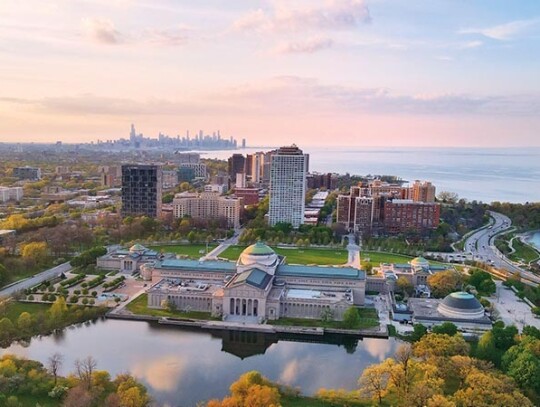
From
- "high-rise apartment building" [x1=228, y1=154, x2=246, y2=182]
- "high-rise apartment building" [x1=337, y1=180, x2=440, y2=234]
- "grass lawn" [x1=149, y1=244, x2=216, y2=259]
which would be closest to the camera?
"grass lawn" [x1=149, y1=244, x2=216, y2=259]

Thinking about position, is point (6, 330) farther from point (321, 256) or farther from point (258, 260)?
point (321, 256)

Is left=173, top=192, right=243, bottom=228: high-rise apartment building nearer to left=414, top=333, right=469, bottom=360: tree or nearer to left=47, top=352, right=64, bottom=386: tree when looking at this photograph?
left=47, top=352, right=64, bottom=386: tree

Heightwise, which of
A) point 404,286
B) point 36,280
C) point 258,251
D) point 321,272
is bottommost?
point 36,280

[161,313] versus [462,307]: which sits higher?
[462,307]

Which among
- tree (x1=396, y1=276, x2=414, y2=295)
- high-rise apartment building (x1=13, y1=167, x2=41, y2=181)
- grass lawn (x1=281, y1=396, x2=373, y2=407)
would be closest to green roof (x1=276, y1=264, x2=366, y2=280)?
tree (x1=396, y1=276, x2=414, y2=295)

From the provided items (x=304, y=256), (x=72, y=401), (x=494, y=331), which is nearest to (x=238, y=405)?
(x=72, y=401)

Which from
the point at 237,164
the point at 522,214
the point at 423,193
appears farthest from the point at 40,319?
the point at 237,164

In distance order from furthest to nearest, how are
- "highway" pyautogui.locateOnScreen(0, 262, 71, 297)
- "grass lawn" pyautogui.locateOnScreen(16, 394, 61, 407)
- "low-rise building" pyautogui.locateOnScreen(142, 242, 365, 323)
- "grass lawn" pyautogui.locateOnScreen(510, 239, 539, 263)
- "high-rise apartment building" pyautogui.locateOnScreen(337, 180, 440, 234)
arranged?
"high-rise apartment building" pyautogui.locateOnScreen(337, 180, 440, 234) < "grass lawn" pyautogui.locateOnScreen(510, 239, 539, 263) < "highway" pyautogui.locateOnScreen(0, 262, 71, 297) < "low-rise building" pyautogui.locateOnScreen(142, 242, 365, 323) < "grass lawn" pyautogui.locateOnScreen(16, 394, 61, 407)
